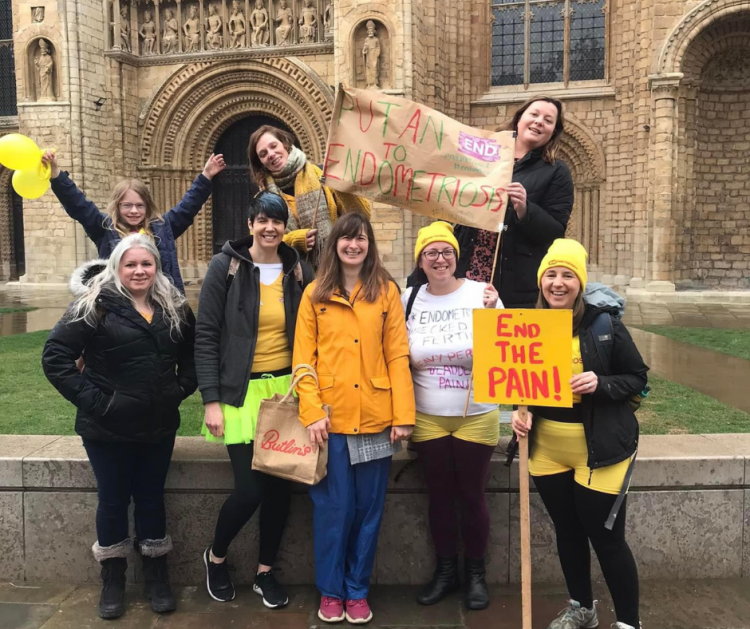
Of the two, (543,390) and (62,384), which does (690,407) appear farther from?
(62,384)

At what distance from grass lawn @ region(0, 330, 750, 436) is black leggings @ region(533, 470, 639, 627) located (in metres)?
1.96

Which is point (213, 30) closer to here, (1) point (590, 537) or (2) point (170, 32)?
(2) point (170, 32)

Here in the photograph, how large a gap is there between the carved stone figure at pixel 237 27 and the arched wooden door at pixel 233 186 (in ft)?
6.33

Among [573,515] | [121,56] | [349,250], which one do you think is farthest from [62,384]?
[121,56]

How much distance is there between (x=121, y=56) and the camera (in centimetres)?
1711

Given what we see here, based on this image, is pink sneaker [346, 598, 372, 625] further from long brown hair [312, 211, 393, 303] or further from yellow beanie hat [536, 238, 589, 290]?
yellow beanie hat [536, 238, 589, 290]

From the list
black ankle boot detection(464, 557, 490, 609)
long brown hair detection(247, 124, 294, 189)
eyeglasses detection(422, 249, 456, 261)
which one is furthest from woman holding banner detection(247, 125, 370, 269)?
black ankle boot detection(464, 557, 490, 609)

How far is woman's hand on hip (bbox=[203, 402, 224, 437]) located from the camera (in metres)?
3.11

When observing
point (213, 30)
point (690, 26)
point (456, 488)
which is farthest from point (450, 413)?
point (213, 30)

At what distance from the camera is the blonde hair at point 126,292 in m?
3.07

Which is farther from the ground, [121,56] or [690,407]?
[121,56]

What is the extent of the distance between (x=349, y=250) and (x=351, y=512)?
1230 millimetres

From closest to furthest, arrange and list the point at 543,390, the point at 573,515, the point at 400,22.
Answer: the point at 543,390
the point at 573,515
the point at 400,22

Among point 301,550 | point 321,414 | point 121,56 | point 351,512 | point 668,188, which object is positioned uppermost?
point 121,56
